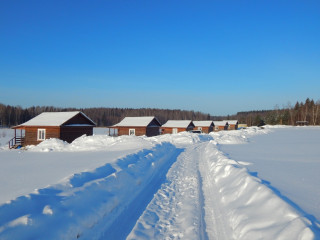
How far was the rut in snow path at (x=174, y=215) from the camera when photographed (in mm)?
4211

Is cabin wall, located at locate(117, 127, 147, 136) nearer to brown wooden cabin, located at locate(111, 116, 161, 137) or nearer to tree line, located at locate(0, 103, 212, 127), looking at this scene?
brown wooden cabin, located at locate(111, 116, 161, 137)

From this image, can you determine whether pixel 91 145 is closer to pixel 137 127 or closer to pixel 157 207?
pixel 157 207

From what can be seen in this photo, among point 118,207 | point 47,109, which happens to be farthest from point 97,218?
point 47,109

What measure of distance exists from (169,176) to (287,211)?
4.81 metres

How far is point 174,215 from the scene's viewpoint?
4969mm

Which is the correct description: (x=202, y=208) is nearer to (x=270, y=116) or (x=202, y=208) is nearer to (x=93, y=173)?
(x=93, y=173)

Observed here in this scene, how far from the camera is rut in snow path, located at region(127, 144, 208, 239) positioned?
4.21 m

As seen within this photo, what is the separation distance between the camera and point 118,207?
530 cm

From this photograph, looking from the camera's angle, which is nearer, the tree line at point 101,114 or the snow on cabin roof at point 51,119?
the snow on cabin roof at point 51,119

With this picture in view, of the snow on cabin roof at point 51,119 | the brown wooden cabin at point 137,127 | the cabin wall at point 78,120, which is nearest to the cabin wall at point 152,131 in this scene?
the brown wooden cabin at point 137,127

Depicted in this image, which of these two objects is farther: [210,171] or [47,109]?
[47,109]

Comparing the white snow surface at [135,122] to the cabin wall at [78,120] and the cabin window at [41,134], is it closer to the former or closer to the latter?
the cabin wall at [78,120]

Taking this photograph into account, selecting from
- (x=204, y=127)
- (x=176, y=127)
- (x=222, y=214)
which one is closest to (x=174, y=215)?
(x=222, y=214)

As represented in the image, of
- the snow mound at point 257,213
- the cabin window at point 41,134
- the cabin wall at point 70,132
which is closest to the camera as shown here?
the snow mound at point 257,213
